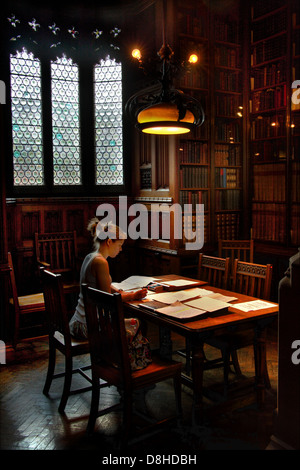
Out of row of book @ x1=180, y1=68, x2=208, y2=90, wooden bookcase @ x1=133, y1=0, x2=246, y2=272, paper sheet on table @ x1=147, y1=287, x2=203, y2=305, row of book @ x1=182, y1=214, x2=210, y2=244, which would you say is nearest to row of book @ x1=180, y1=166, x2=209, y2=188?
wooden bookcase @ x1=133, y1=0, x2=246, y2=272

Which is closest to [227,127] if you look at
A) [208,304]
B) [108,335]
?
[208,304]

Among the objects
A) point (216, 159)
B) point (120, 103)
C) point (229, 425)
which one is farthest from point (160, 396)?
point (120, 103)

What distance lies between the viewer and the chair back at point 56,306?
312cm

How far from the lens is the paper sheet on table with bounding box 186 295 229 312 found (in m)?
2.93

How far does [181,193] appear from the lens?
226 inches

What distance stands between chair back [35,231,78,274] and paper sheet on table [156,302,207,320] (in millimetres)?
2804

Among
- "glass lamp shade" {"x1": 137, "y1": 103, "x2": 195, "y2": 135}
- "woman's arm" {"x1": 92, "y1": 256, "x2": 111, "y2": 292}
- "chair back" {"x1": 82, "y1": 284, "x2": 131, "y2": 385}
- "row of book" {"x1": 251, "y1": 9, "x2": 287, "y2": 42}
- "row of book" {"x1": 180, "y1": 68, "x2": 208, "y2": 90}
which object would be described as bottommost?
"chair back" {"x1": 82, "y1": 284, "x2": 131, "y2": 385}

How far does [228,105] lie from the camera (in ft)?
20.0

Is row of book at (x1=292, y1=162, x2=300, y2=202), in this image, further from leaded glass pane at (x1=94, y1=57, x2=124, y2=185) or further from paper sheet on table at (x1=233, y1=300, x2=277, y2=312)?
paper sheet on table at (x1=233, y1=300, x2=277, y2=312)

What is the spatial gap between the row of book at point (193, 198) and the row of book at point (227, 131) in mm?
833

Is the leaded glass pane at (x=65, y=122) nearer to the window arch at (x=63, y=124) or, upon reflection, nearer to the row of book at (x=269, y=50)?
the window arch at (x=63, y=124)

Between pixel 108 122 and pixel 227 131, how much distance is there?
180 centimetres
